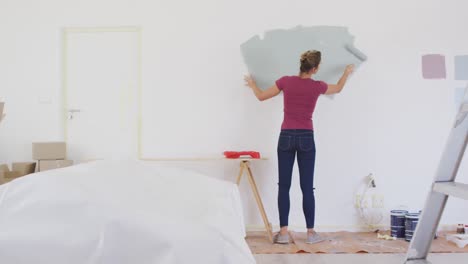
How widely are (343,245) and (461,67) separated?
188 centimetres

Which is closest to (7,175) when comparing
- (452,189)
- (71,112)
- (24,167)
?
(24,167)

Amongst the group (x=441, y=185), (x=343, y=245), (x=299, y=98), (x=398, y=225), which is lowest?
(x=343, y=245)

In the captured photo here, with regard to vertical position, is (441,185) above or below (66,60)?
below

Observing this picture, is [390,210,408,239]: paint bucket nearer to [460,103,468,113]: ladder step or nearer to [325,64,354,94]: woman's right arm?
[325,64,354,94]: woman's right arm

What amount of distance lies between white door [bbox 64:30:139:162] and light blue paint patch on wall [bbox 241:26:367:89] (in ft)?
3.40

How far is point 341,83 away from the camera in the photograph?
367 centimetres

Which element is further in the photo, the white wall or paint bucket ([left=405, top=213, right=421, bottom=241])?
the white wall

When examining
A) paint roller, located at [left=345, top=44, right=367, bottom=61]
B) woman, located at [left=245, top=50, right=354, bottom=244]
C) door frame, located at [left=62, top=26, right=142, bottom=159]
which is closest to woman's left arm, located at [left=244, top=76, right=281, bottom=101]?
woman, located at [left=245, top=50, right=354, bottom=244]

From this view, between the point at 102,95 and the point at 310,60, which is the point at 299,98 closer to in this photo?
the point at 310,60

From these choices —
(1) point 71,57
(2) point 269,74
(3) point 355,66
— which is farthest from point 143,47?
(3) point 355,66

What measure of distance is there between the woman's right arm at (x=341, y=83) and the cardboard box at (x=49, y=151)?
2.19 m

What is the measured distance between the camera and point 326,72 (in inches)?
151

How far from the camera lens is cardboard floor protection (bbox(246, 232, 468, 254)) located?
10.5 feet

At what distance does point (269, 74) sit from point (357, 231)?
5.06 feet
